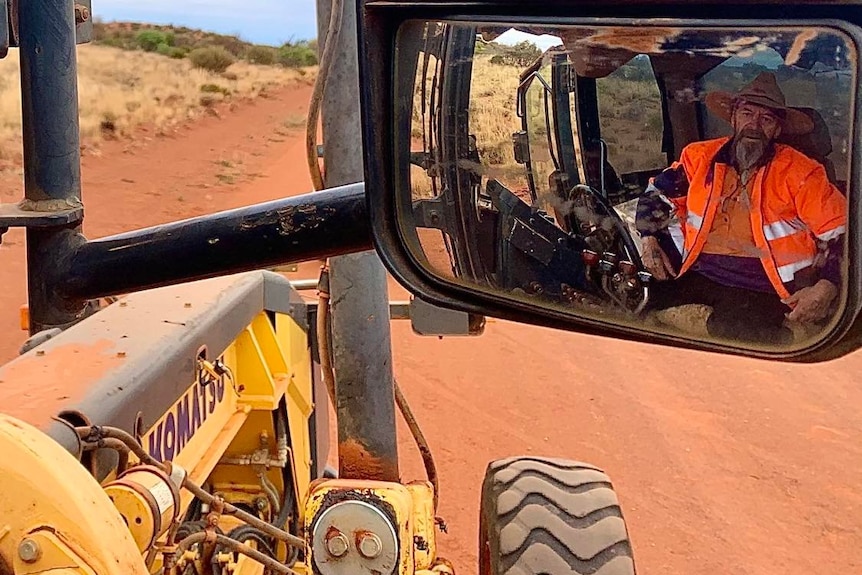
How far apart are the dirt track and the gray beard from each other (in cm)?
402

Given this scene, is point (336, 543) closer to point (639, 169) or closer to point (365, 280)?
point (365, 280)

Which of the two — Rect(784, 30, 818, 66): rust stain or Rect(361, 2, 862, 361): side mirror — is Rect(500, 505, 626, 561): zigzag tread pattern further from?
Rect(784, 30, 818, 66): rust stain

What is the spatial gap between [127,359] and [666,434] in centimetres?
474

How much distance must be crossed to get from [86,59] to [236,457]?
34.4 metres

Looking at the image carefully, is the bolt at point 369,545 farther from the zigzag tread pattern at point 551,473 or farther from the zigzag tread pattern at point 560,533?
the zigzag tread pattern at point 551,473

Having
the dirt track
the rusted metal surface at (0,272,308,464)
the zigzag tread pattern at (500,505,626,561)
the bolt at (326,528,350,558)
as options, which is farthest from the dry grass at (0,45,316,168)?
the bolt at (326,528,350,558)

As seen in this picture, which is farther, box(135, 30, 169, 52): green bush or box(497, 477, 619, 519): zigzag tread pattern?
box(135, 30, 169, 52): green bush

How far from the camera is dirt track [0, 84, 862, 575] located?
4965mm

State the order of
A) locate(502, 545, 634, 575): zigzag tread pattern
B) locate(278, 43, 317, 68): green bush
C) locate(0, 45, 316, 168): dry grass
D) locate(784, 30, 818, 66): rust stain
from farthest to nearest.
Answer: locate(278, 43, 317, 68): green bush < locate(0, 45, 316, 168): dry grass < locate(502, 545, 634, 575): zigzag tread pattern < locate(784, 30, 818, 66): rust stain

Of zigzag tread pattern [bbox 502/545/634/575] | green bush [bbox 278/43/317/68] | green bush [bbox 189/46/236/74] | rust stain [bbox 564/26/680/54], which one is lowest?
zigzag tread pattern [bbox 502/545/634/575]

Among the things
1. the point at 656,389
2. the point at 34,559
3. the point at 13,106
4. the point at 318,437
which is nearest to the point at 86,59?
the point at 13,106

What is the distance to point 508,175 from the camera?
42.4 inches

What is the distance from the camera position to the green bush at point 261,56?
44188mm

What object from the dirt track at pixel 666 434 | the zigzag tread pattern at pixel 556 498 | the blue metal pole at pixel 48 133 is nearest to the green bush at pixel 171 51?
the dirt track at pixel 666 434
